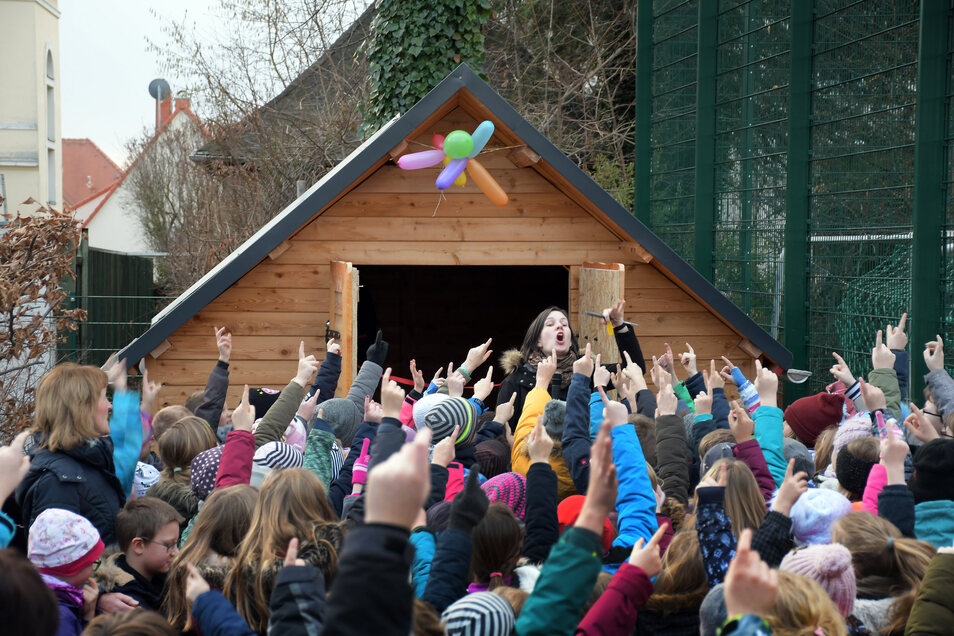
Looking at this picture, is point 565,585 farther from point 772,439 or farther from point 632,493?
point 772,439

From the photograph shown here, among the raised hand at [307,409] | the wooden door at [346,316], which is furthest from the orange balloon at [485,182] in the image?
the raised hand at [307,409]

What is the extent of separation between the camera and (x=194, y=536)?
2885 mm

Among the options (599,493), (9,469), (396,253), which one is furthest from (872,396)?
(396,253)

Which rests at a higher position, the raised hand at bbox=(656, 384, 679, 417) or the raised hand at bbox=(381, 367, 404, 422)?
the raised hand at bbox=(381, 367, 404, 422)

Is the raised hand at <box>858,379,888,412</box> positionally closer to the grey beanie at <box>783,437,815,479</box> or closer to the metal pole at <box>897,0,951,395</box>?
the grey beanie at <box>783,437,815,479</box>

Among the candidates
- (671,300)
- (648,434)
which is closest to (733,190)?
(671,300)

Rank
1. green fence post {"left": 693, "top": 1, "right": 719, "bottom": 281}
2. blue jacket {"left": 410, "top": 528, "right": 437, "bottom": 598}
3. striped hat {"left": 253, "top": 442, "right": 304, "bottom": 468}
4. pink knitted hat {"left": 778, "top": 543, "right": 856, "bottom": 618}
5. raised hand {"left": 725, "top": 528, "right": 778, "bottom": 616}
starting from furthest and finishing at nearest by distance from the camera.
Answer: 1. green fence post {"left": 693, "top": 1, "right": 719, "bottom": 281}
2. striped hat {"left": 253, "top": 442, "right": 304, "bottom": 468}
3. blue jacket {"left": 410, "top": 528, "right": 437, "bottom": 598}
4. pink knitted hat {"left": 778, "top": 543, "right": 856, "bottom": 618}
5. raised hand {"left": 725, "top": 528, "right": 778, "bottom": 616}

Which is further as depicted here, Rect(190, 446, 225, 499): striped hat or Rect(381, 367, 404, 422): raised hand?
Rect(190, 446, 225, 499): striped hat

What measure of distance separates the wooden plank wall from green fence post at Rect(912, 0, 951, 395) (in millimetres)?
1968

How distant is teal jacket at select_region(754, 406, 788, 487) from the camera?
3855 millimetres

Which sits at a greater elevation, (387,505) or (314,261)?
(314,261)

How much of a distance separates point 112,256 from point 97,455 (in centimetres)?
1114

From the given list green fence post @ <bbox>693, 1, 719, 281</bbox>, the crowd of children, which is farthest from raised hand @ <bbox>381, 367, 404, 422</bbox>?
green fence post @ <bbox>693, 1, 719, 281</bbox>

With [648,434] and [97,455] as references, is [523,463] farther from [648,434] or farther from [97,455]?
[97,455]
